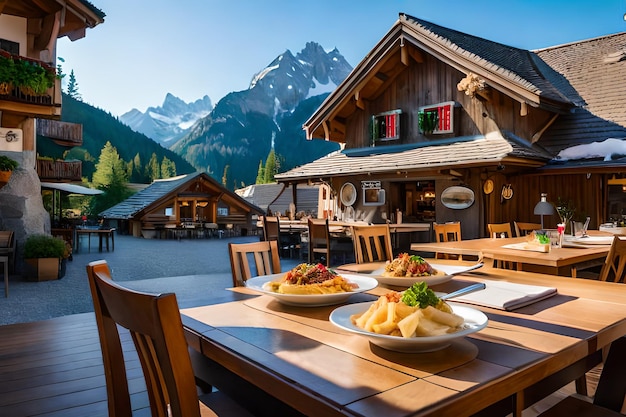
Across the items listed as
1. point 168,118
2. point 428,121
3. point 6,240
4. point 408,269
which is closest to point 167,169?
point 6,240

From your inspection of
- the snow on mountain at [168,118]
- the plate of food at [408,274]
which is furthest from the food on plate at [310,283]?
the snow on mountain at [168,118]

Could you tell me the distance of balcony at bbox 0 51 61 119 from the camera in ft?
26.7

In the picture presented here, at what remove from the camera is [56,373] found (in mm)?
3100

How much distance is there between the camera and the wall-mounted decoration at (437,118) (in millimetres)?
10211

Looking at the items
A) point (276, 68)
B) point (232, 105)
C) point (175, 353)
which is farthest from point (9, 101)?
point (276, 68)

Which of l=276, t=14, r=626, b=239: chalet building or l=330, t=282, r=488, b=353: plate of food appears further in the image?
l=276, t=14, r=626, b=239: chalet building

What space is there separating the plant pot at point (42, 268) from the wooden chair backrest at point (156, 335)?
339 inches

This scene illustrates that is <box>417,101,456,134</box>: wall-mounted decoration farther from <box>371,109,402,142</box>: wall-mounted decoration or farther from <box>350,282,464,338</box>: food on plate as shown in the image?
<box>350,282,464,338</box>: food on plate

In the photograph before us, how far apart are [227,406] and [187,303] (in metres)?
0.44

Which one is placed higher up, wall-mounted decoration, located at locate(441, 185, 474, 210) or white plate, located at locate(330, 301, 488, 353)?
wall-mounted decoration, located at locate(441, 185, 474, 210)

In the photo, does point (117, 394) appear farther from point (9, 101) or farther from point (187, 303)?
point (9, 101)

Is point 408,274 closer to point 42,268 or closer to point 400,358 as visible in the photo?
point 400,358

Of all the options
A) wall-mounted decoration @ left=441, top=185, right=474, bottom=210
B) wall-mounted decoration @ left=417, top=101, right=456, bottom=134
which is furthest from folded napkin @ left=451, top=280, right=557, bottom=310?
wall-mounted decoration @ left=417, top=101, right=456, bottom=134

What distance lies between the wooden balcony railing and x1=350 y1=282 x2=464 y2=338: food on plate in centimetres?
1558
